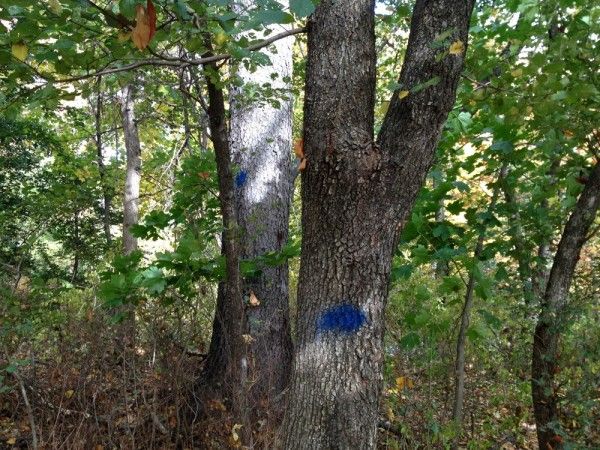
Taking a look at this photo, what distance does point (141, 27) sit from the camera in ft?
4.75

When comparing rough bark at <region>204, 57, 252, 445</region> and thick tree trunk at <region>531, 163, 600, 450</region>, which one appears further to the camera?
thick tree trunk at <region>531, 163, 600, 450</region>

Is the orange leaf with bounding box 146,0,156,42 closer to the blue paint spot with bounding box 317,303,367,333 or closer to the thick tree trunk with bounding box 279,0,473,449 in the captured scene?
the thick tree trunk with bounding box 279,0,473,449

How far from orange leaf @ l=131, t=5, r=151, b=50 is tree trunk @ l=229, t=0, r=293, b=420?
2.28 meters

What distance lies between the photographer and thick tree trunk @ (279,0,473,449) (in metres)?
2.05

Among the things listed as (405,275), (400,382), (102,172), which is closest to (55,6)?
(405,275)

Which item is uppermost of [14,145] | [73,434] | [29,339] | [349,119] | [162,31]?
[14,145]

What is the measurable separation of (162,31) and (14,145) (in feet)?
34.6

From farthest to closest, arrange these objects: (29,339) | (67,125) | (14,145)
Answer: (67,125), (14,145), (29,339)

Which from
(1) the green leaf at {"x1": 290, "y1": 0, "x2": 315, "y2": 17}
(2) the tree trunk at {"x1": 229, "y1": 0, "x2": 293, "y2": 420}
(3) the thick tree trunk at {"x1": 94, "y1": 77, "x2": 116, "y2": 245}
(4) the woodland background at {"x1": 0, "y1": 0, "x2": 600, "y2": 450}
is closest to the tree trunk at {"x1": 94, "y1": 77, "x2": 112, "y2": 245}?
(3) the thick tree trunk at {"x1": 94, "y1": 77, "x2": 116, "y2": 245}

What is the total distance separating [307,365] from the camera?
82.4 inches

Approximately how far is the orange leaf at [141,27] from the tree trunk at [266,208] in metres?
2.28

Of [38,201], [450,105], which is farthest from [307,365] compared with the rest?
[38,201]

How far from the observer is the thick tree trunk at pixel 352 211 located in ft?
6.72

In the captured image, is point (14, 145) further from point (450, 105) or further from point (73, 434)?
point (450, 105)
